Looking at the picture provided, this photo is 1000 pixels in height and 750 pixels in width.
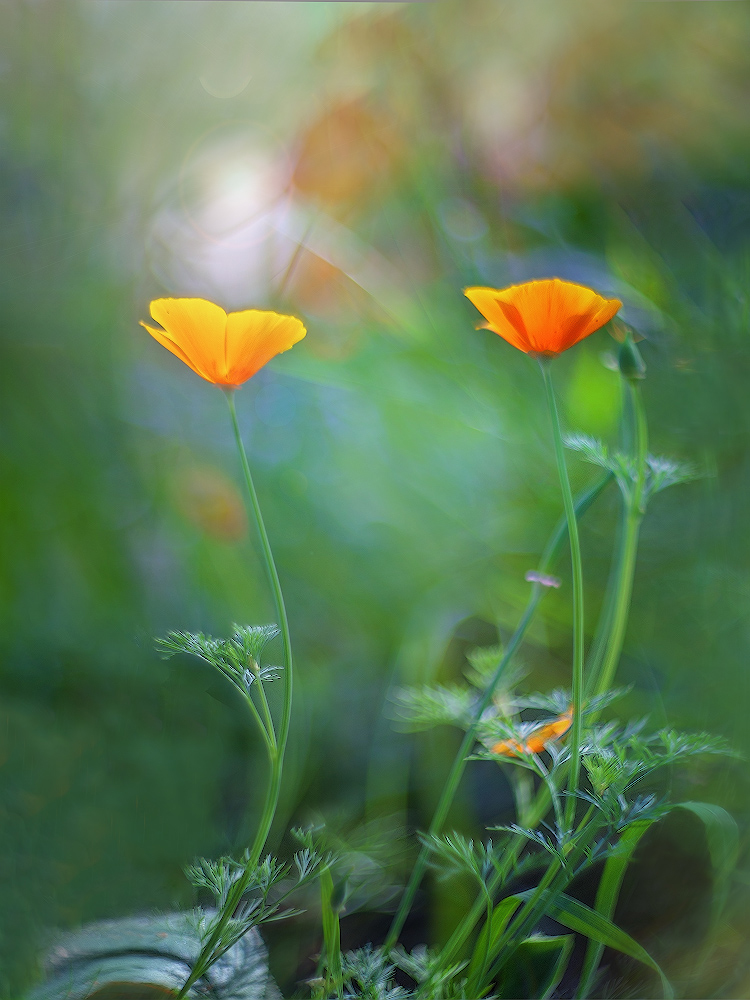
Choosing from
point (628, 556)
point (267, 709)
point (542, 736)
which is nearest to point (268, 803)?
point (267, 709)

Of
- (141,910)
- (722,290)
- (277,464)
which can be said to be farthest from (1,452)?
(722,290)

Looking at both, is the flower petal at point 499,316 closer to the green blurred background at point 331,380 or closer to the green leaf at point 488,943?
the green blurred background at point 331,380

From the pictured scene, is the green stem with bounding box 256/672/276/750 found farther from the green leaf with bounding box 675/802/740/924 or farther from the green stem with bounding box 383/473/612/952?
the green leaf with bounding box 675/802/740/924

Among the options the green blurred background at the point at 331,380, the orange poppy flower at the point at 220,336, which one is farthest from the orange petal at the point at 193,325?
the green blurred background at the point at 331,380

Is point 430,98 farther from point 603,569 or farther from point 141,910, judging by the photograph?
point 141,910

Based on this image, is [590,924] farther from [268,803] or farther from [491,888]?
[268,803]

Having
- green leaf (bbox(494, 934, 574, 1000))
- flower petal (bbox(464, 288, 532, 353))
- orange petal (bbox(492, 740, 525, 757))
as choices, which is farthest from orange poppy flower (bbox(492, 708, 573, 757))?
flower petal (bbox(464, 288, 532, 353))
